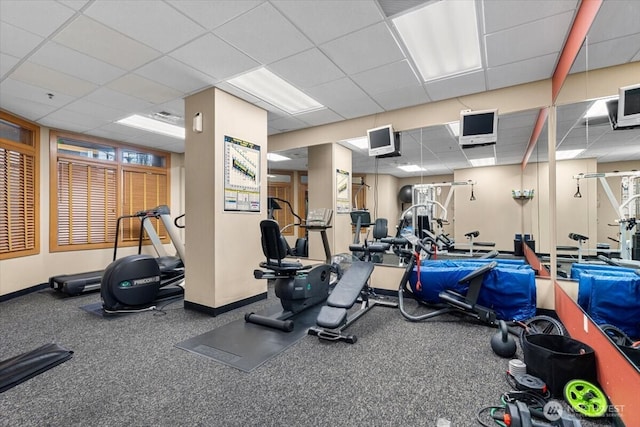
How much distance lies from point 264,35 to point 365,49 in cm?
101

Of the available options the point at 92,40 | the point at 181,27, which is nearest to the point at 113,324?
the point at 92,40

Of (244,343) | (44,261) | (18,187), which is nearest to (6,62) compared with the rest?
(18,187)

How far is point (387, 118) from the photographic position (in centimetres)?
457

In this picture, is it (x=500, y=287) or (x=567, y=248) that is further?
(x=500, y=287)

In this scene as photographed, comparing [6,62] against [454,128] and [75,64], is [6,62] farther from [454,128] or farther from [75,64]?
[454,128]

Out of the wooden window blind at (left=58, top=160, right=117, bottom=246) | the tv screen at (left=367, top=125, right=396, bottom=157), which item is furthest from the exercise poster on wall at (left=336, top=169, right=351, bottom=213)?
the wooden window blind at (left=58, top=160, right=117, bottom=246)

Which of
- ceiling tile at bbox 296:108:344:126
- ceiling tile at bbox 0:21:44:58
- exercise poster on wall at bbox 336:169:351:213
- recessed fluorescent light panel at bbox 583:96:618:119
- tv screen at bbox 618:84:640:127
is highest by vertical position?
ceiling tile at bbox 0:21:44:58

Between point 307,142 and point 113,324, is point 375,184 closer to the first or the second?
point 307,142

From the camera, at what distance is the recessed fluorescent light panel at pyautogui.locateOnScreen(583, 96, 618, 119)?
7.51 feet

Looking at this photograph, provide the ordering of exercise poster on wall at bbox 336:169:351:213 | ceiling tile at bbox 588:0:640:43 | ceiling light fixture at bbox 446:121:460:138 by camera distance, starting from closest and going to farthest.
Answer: ceiling tile at bbox 588:0:640:43 < ceiling light fixture at bbox 446:121:460:138 < exercise poster on wall at bbox 336:169:351:213

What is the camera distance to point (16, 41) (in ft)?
8.83

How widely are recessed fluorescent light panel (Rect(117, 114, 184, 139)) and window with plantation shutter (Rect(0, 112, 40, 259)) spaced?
1.58m

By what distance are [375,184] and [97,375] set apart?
4.62 meters

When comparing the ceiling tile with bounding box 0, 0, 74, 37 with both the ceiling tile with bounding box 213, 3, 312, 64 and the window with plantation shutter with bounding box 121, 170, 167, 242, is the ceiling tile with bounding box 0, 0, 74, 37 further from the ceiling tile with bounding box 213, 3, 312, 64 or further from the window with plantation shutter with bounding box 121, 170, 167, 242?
the window with plantation shutter with bounding box 121, 170, 167, 242
